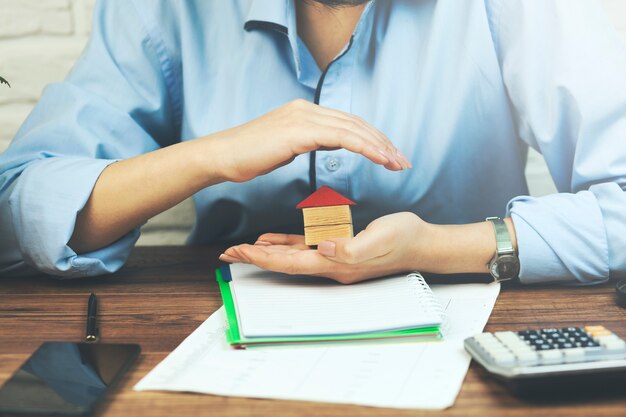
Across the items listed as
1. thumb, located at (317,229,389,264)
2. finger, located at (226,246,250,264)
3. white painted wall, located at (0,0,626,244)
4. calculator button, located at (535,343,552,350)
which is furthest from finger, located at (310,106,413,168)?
white painted wall, located at (0,0,626,244)

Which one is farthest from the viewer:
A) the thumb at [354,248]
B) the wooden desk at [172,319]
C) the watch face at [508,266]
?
the watch face at [508,266]

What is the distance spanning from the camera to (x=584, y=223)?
96 cm

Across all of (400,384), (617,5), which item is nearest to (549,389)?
(400,384)

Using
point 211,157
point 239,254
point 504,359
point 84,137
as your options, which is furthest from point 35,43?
point 504,359

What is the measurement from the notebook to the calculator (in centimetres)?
11

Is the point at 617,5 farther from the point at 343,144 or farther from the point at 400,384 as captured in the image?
the point at 400,384

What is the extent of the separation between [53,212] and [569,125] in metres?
0.77

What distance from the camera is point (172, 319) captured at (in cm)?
86

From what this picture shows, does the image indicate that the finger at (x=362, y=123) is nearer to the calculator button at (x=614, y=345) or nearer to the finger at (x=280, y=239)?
the finger at (x=280, y=239)

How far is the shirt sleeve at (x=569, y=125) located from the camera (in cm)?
95

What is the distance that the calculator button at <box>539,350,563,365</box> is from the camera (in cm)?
63

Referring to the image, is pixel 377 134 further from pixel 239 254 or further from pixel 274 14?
pixel 274 14

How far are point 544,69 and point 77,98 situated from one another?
2.46 ft

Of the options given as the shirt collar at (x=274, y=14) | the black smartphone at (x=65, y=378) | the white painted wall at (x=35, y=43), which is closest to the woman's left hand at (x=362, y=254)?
the black smartphone at (x=65, y=378)
